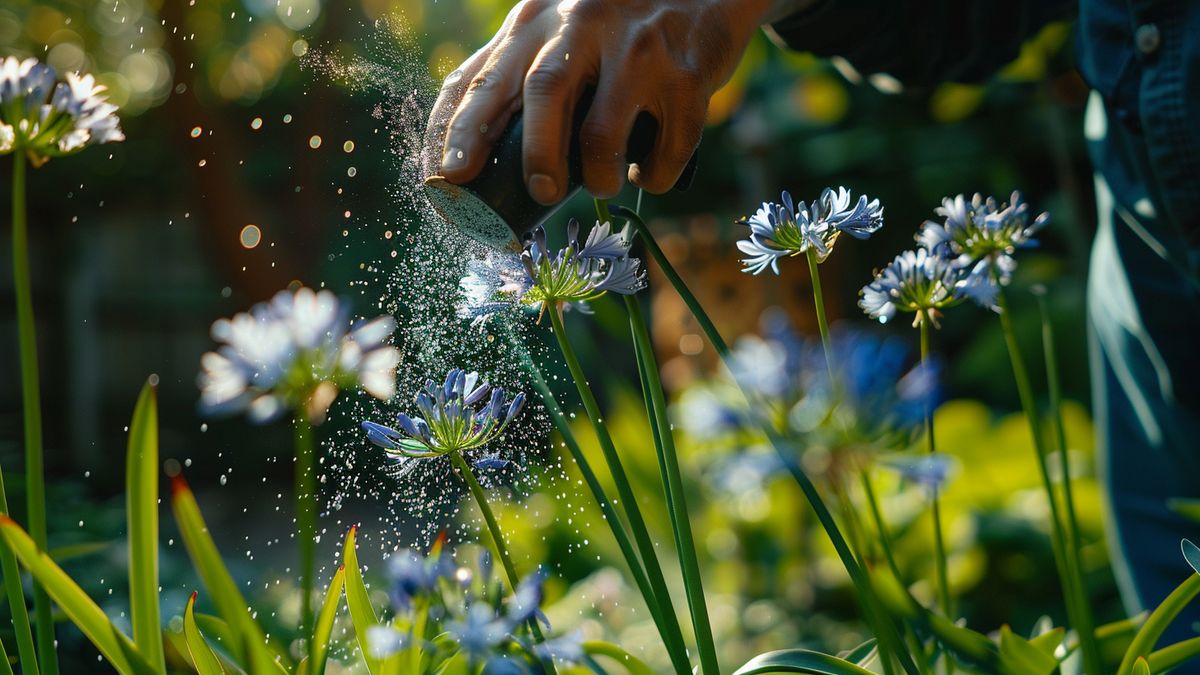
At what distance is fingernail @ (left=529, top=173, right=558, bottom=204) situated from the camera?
1.39 feet

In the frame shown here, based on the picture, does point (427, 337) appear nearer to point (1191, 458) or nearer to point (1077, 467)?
point (1191, 458)

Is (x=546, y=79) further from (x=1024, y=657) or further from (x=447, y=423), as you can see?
(x=1024, y=657)

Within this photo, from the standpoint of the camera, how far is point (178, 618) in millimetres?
945

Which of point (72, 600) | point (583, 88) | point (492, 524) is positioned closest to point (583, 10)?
point (583, 88)

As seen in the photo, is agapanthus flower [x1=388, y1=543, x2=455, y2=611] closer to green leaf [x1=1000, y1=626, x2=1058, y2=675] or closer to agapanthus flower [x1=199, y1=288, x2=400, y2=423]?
agapanthus flower [x1=199, y1=288, x2=400, y2=423]

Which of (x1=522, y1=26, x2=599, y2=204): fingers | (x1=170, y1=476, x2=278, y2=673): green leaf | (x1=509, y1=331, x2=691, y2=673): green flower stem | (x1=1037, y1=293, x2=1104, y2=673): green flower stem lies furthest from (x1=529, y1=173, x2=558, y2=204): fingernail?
(x1=1037, y1=293, x2=1104, y2=673): green flower stem

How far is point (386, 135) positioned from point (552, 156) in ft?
0.52

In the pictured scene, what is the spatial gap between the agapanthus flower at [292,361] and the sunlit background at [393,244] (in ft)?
0.27

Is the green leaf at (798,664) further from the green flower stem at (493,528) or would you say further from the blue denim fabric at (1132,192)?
the blue denim fabric at (1132,192)

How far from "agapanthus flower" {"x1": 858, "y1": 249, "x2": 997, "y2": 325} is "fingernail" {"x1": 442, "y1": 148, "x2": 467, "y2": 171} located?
0.75ft

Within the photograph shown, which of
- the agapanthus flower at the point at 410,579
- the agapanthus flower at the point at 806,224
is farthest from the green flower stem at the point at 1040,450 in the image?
the agapanthus flower at the point at 410,579

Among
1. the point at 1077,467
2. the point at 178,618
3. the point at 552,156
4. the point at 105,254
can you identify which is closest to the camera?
the point at 552,156

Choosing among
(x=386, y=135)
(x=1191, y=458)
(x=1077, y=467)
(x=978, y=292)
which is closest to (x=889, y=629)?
(x=978, y=292)

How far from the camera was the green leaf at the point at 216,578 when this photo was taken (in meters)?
0.40
